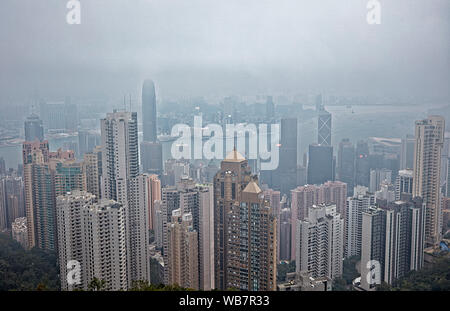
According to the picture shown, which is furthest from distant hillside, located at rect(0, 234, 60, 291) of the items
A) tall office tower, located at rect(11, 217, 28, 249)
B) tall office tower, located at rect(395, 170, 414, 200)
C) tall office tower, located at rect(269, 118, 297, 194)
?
tall office tower, located at rect(395, 170, 414, 200)

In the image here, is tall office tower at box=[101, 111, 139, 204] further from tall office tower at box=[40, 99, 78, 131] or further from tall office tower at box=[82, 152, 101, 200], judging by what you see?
tall office tower at box=[40, 99, 78, 131]

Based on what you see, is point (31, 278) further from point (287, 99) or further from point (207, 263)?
point (287, 99)

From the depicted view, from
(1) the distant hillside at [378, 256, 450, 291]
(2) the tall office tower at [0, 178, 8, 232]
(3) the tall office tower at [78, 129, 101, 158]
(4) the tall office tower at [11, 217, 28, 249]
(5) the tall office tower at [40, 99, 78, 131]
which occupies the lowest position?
(1) the distant hillside at [378, 256, 450, 291]

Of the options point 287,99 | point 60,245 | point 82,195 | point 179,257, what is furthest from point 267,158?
point 60,245

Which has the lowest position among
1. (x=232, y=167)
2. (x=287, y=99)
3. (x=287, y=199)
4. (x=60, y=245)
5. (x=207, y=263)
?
(x=207, y=263)

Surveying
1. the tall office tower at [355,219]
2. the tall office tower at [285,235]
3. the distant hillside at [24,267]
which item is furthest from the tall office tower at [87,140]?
the tall office tower at [355,219]

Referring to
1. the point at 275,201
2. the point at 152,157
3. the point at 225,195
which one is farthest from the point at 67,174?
the point at 275,201
